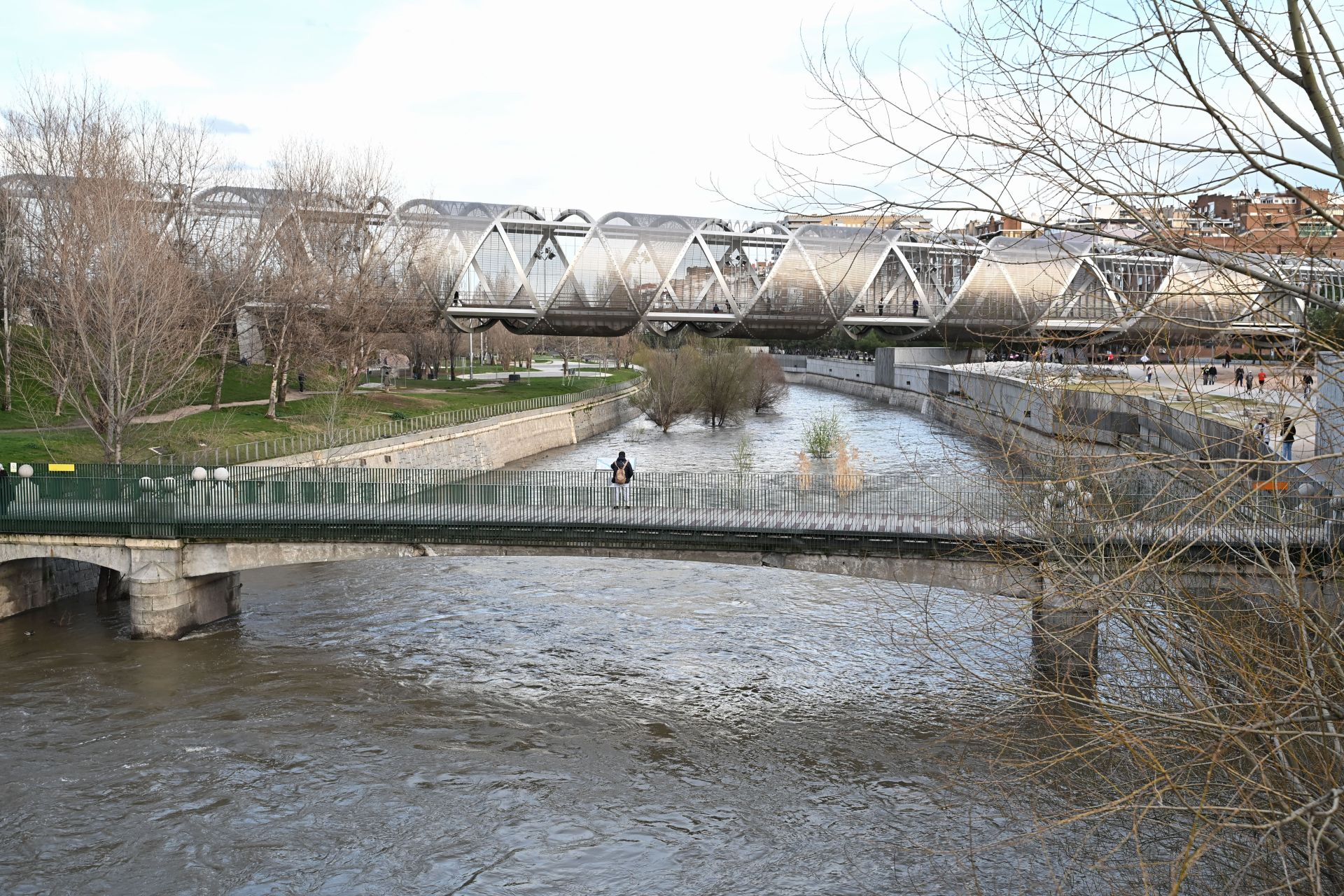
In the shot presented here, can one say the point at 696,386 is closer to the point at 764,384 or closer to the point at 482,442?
the point at 764,384

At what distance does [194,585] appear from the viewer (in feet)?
74.2

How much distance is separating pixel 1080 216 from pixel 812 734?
13.6m

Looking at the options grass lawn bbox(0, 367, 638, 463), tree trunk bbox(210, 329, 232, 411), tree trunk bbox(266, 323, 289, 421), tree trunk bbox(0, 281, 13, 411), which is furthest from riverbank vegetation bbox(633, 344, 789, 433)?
tree trunk bbox(0, 281, 13, 411)

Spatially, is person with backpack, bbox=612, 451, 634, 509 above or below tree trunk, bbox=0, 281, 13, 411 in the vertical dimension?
below

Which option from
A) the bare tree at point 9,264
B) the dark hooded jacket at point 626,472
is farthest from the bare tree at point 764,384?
the dark hooded jacket at point 626,472

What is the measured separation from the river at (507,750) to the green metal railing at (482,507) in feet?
7.51

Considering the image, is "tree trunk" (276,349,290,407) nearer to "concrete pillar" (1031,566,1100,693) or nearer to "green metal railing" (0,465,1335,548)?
"green metal railing" (0,465,1335,548)

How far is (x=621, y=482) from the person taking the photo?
22.2 m

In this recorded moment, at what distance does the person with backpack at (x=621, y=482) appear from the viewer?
21172 millimetres

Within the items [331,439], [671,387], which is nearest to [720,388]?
[671,387]

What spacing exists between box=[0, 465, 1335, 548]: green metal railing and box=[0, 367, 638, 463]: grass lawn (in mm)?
9006

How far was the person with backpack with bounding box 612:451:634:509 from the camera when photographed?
69.5 feet

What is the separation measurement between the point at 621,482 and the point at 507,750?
6732 millimetres

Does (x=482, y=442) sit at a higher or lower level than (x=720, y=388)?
lower
